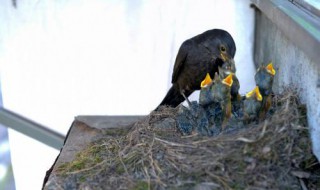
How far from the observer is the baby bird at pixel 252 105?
202 centimetres

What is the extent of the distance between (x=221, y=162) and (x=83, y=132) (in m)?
1.23

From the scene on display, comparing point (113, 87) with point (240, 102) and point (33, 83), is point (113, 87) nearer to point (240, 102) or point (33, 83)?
point (33, 83)

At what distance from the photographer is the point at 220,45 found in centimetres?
312

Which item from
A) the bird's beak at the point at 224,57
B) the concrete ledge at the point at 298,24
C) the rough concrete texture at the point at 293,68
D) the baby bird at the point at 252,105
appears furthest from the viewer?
the bird's beak at the point at 224,57

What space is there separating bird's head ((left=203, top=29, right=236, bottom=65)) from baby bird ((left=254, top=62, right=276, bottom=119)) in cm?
90

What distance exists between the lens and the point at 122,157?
6.83ft

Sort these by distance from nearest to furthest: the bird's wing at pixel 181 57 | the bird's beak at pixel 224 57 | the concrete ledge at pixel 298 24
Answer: the concrete ledge at pixel 298 24, the bird's beak at pixel 224 57, the bird's wing at pixel 181 57

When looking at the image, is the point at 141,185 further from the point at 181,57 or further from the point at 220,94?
the point at 181,57

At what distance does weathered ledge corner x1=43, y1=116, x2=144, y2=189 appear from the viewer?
2.48 metres

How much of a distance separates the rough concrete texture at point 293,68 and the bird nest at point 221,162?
4cm

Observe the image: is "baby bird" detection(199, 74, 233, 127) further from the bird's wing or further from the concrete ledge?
the bird's wing

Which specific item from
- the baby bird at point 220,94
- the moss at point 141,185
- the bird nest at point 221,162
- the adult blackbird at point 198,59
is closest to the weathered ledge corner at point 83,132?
the bird nest at point 221,162

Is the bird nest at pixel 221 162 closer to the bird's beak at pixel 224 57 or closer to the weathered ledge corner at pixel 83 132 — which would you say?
the weathered ledge corner at pixel 83 132

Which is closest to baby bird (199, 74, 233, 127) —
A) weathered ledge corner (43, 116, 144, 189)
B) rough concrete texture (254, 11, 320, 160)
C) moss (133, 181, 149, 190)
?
rough concrete texture (254, 11, 320, 160)
